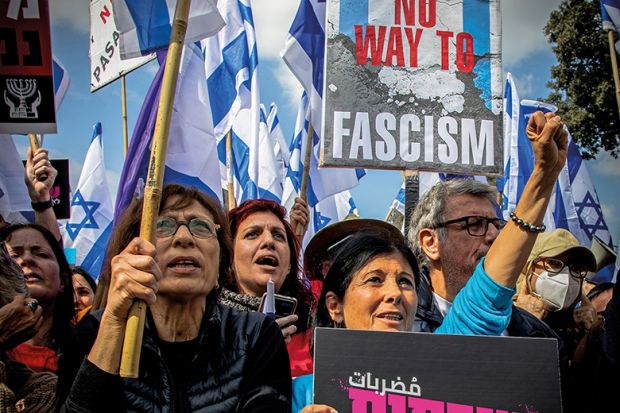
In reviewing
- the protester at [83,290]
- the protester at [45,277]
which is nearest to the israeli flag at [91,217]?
the protester at [83,290]

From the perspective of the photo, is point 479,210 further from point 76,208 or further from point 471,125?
point 76,208

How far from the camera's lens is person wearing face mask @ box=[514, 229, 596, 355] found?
3.77 meters

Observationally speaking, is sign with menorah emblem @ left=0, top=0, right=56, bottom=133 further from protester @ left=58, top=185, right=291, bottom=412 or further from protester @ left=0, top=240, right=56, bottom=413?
protester @ left=58, top=185, right=291, bottom=412

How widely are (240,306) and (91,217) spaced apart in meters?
6.93

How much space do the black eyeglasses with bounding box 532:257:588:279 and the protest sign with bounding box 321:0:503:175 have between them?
0.65m

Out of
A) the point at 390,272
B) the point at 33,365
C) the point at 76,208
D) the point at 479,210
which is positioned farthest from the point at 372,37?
the point at 76,208

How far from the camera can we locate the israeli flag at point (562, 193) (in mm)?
8586

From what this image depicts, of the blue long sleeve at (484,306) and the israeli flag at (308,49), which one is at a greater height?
the israeli flag at (308,49)

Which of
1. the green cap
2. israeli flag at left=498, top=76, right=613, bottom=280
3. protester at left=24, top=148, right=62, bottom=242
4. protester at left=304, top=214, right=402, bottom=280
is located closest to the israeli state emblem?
protester at left=24, top=148, right=62, bottom=242

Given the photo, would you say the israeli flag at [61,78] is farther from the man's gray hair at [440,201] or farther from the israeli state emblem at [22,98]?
the man's gray hair at [440,201]

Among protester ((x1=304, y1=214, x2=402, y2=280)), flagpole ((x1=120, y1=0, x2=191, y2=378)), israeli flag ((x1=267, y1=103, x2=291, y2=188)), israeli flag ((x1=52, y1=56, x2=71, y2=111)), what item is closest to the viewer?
flagpole ((x1=120, y1=0, x2=191, y2=378))

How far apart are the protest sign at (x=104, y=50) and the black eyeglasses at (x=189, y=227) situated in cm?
342

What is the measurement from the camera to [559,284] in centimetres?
376

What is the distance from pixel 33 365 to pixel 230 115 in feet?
13.7
